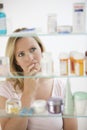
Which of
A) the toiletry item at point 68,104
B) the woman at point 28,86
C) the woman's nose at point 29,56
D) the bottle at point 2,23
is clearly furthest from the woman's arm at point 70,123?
the bottle at point 2,23

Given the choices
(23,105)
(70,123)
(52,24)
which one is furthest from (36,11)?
(70,123)

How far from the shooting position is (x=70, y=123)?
1.54 m

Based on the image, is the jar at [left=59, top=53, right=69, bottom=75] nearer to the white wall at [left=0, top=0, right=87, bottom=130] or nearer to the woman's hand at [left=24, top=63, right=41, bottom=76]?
the woman's hand at [left=24, top=63, right=41, bottom=76]

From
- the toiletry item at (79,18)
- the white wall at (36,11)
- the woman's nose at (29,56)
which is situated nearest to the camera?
the toiletry item at (79,18)

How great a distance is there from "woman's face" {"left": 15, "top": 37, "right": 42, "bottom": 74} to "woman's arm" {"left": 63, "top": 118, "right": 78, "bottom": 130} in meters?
0.35

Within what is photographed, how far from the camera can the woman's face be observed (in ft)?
4.46

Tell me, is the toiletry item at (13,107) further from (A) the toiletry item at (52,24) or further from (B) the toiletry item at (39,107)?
(A) the toiletry item at (52,24)

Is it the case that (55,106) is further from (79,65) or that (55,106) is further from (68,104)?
(79,65)

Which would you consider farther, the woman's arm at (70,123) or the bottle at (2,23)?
the woman's arm at (70,123)

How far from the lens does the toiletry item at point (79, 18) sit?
126cm

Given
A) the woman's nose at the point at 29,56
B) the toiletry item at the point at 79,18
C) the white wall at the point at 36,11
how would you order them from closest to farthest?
the toiletry item at the point at 79,18 → the woman's nose at the point at 29,56 → the white wall at the point at 36,11

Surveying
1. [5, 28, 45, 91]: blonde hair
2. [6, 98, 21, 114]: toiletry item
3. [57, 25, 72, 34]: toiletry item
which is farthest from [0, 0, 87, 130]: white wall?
[6, 98, 21, 114]: toiletry item

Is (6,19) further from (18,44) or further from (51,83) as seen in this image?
(51,83)

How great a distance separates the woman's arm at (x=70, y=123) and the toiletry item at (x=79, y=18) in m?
0.48
